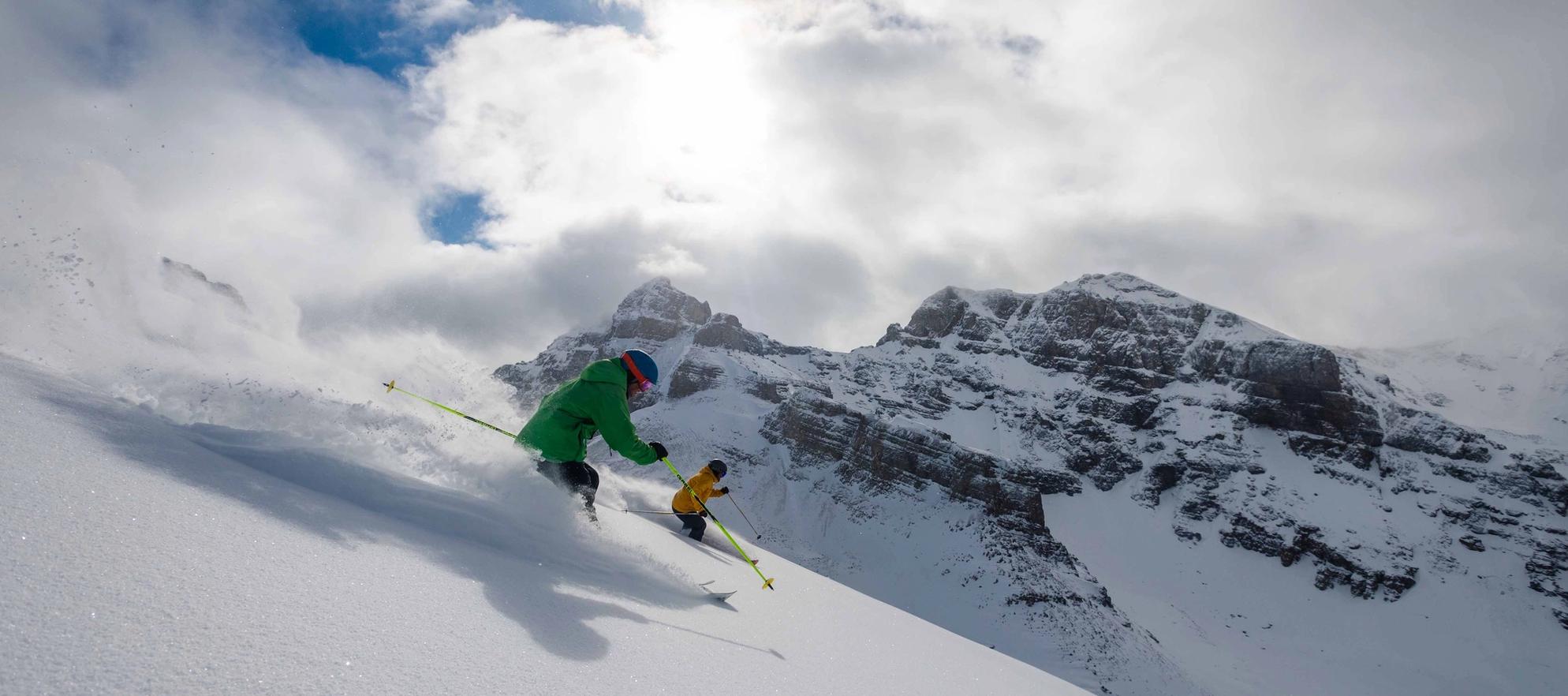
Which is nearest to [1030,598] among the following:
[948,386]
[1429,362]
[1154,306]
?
[948,386]

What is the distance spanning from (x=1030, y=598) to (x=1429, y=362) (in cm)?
19579

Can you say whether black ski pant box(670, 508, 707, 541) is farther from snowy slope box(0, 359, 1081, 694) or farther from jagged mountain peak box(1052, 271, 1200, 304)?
jagged mountain peak box(1052, 271, 1200, 304)

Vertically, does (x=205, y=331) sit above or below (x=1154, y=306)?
below

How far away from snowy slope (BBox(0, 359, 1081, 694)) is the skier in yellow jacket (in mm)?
3226

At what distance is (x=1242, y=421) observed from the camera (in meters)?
120

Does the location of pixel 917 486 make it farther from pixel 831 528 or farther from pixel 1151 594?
pixel 1151 594

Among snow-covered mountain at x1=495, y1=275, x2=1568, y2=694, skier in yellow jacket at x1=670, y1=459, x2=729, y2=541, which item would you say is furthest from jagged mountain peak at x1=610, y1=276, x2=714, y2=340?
skier in yellow jacket at x1=670, y1=459, x2=729, y2=541

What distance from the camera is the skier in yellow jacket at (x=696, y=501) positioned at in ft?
35.9

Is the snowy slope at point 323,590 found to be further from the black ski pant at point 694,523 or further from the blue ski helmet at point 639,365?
the black ski pant at point 694,523

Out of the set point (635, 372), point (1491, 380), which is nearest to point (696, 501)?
point (635, 372)

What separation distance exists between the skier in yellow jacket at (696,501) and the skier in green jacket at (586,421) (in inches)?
52.4

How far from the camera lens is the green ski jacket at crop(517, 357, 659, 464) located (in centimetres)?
683

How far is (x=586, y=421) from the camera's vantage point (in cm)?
713

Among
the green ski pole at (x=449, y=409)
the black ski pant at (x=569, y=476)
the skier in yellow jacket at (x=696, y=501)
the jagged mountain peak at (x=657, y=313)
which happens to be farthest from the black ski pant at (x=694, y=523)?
the jagged mountain peak at (x=657, y=313)
